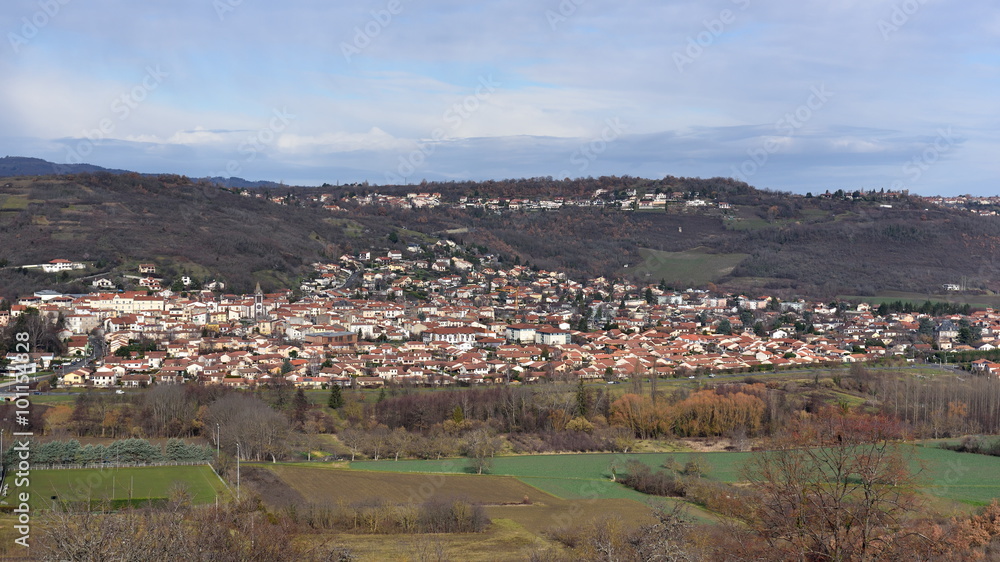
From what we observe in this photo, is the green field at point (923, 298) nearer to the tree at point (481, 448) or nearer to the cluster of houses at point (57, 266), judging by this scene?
the tree at point (481, 448)

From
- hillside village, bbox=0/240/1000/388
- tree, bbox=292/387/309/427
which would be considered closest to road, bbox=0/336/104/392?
hillside village, bbox=0/240/1000/388

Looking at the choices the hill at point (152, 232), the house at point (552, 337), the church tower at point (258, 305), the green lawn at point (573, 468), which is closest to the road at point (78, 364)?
the hill at point (152, 232)

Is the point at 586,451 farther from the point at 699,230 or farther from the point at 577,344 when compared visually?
the point at 699,230

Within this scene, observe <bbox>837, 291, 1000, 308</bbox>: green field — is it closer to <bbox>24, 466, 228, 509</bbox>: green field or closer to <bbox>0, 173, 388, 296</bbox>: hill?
<bbox>0, 173, 388, 296</bbox>: hill

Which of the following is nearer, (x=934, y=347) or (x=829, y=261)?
(x=934, y=347)

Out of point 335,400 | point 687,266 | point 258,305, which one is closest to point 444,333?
point 258,305

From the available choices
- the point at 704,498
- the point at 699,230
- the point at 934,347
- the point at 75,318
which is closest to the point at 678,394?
the point at 704,498
